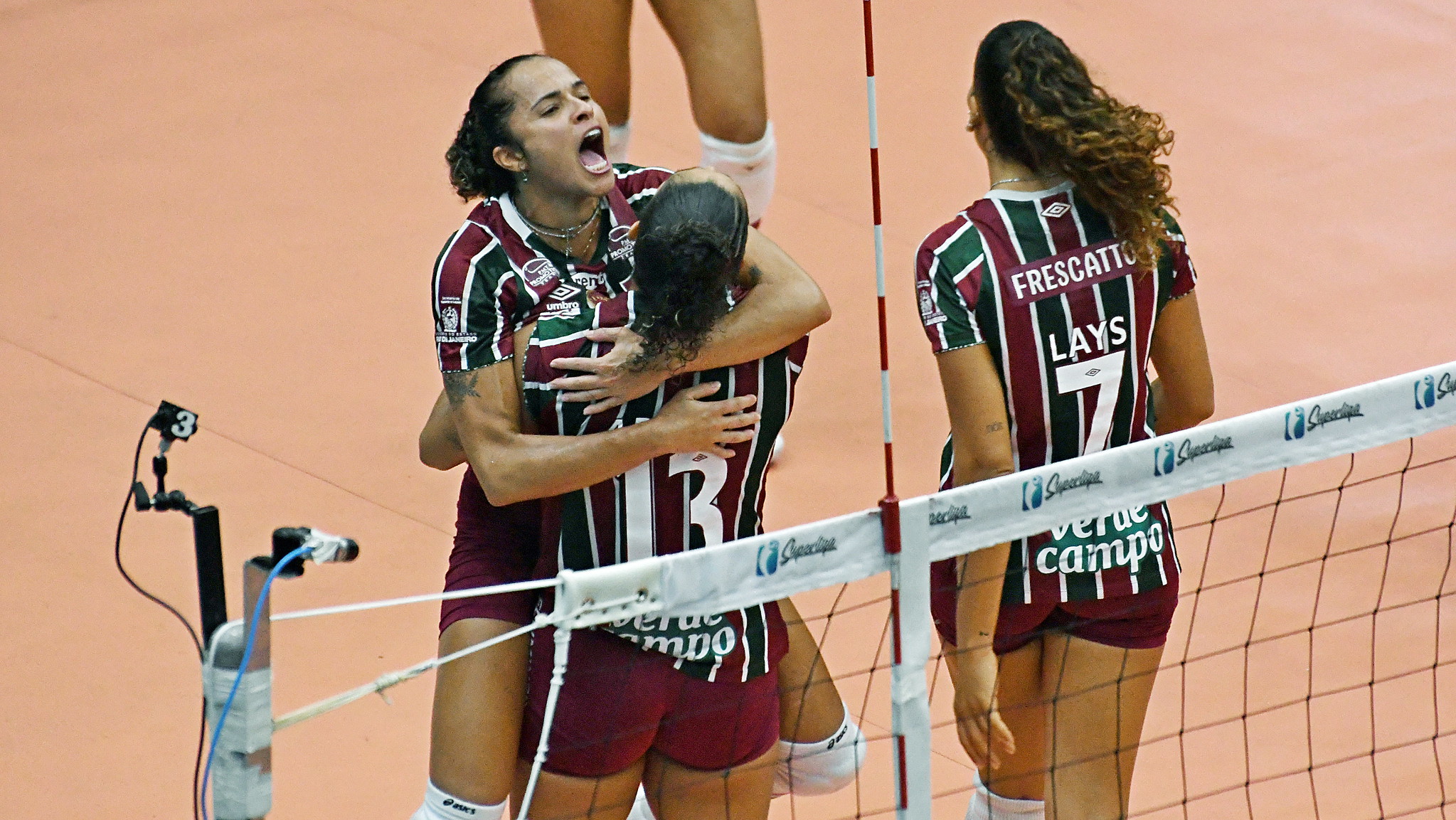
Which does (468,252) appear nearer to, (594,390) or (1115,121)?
(594,390)

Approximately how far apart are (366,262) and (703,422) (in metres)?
3.39

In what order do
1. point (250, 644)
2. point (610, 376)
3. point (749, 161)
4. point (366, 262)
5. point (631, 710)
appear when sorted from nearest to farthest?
1. point (250, 644)
2. point (610, 376)
3. point (631, 710)
4. point (749, 161)
5. point (366, 262)

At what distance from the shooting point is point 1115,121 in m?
2.78

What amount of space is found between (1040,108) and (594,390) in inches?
32.7

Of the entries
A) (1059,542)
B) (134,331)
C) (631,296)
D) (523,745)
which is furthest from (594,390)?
(134,331)

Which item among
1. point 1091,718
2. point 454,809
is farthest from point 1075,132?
point 454,809

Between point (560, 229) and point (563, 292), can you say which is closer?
point (563, 292)

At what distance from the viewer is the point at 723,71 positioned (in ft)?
13.9

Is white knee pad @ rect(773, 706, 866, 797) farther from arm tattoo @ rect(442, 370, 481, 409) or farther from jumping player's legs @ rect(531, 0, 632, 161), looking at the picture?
jumping player's legs @ rect(531, 0, 632, 161)

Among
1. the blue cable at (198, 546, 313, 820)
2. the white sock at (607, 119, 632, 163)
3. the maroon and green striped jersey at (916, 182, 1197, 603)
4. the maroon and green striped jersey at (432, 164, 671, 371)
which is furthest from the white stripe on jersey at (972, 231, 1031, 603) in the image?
the white sock at (607, 119, 632, 163)

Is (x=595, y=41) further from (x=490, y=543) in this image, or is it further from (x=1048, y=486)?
(x=1048, y=486)

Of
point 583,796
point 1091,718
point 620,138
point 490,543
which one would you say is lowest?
point 1091,718

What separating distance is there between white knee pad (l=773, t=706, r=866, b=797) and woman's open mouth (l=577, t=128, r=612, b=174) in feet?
3.39

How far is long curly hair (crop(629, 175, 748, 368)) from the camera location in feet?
8.43
